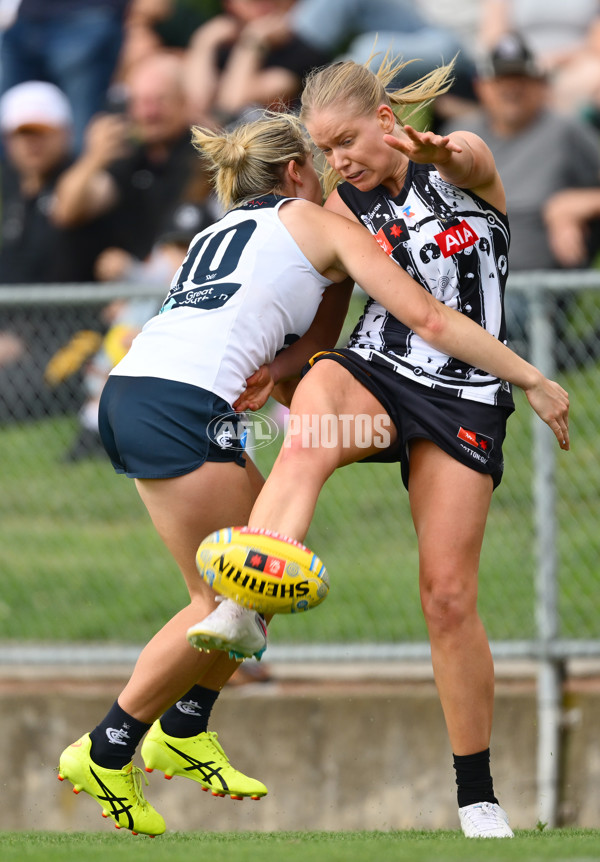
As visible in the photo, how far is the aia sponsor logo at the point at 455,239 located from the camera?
3322 millimetres

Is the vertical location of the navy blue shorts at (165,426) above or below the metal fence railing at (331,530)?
above

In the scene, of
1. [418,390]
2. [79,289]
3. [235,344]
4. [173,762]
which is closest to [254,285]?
[235,344]

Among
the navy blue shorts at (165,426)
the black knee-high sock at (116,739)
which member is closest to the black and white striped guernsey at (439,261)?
the navy blue shorts at (165,426)

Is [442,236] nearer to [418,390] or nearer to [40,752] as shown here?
[418,390]

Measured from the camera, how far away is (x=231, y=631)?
2.92m

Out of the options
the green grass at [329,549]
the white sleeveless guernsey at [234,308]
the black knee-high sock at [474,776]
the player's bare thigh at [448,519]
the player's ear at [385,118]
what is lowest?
the green grass at [329,549]

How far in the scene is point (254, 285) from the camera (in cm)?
323

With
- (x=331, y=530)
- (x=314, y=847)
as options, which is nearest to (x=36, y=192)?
(x=331, y=530)

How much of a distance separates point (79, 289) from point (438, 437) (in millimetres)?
2751

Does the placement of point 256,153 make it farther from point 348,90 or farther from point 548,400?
point 548,400

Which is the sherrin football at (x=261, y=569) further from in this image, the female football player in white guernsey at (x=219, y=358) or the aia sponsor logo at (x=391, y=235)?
the aia sponsor logo at (x=391, y=235)

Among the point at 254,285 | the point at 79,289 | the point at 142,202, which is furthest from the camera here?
the point at 142,202

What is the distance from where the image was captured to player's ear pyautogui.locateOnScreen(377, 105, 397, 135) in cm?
332

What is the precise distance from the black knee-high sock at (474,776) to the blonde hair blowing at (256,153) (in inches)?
67.0
